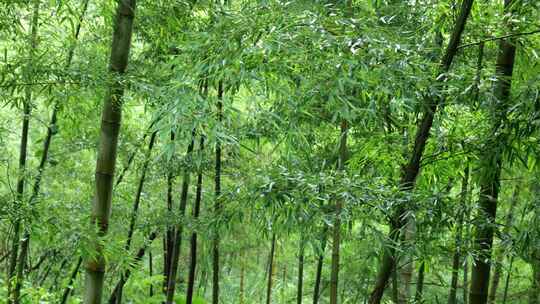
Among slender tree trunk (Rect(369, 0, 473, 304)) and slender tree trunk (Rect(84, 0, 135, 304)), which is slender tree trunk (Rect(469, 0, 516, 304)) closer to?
slender tree trunk (Rect(369, 0, 473, 304))

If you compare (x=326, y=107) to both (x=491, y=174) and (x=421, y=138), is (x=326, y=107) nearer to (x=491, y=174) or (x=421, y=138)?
(x=421, y=138)

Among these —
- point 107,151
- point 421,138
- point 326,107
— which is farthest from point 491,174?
point 107,151

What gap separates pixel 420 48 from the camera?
274 cm

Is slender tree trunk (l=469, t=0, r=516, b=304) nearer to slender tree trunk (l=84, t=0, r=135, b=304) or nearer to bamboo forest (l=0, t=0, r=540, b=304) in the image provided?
bamboo forest (l=0, t=0, r=540, b=304)

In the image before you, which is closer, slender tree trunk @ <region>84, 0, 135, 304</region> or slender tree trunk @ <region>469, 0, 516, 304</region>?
slender tree trunk @ <region>469, 0, 516, 304</region>

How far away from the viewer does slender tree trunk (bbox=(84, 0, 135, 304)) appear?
2.66 m

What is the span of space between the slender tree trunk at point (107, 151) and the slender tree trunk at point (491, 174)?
63.8 inches

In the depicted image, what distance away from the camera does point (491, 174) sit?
2465 millimetres

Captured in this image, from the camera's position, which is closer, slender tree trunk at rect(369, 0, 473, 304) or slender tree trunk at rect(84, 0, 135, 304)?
slender tree trunk at rect(369, 0, 473, 304)

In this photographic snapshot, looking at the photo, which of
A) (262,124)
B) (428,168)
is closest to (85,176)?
(262,124)

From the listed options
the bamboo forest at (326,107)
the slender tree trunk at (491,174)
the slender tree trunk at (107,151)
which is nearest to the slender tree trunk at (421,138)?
the bamboo forest at (326,107)

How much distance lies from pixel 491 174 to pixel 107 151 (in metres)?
1.67

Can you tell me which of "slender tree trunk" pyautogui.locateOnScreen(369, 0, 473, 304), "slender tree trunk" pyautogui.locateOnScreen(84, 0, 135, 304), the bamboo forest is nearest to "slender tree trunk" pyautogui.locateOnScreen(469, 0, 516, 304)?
the bamboo forest

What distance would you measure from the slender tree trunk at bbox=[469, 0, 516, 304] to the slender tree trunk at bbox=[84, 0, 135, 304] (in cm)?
162
